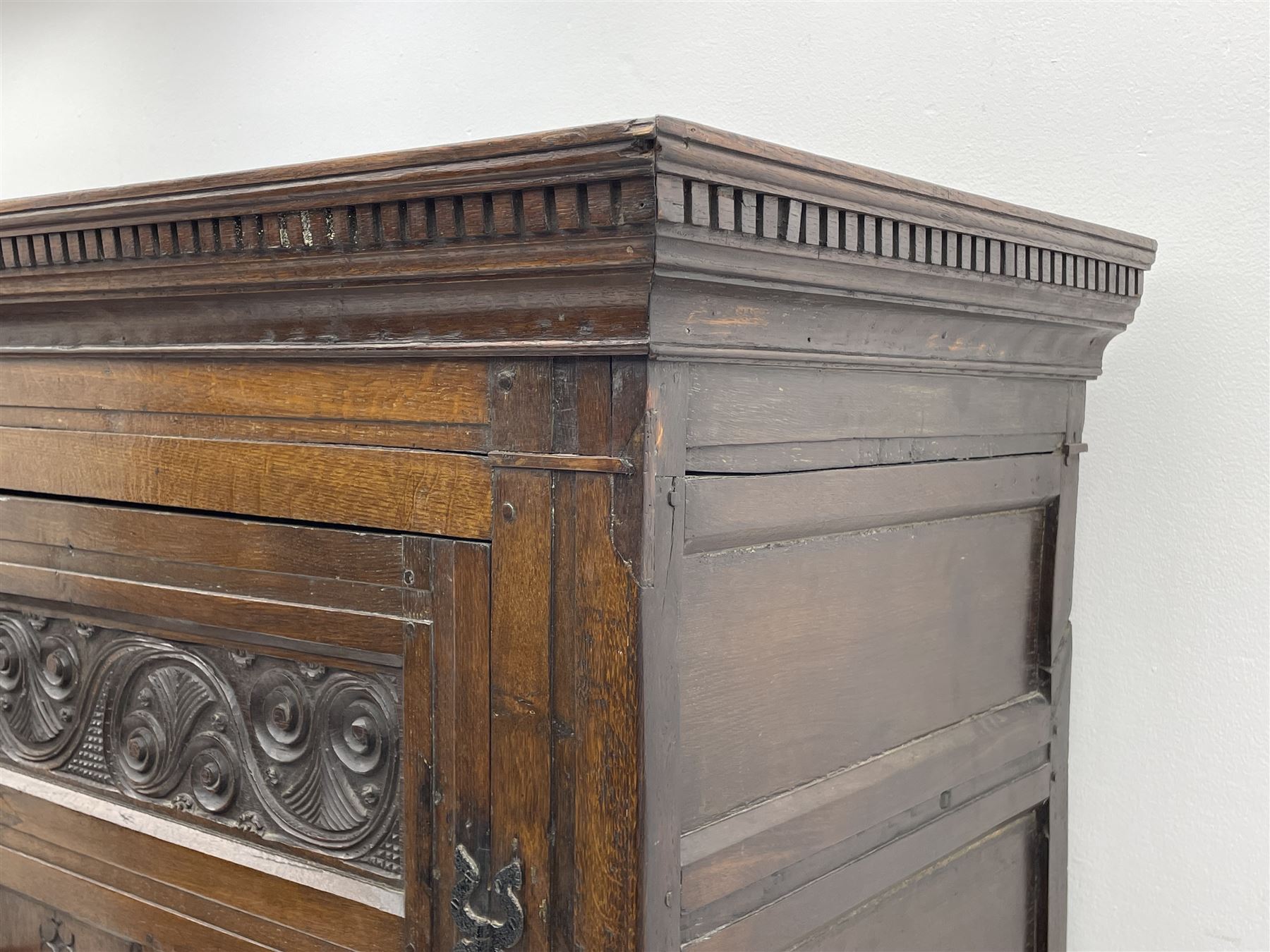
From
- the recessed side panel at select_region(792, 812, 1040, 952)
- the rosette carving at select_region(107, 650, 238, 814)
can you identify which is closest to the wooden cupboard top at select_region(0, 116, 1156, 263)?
the rosette carving at select_region(107, 650, 238, 814)

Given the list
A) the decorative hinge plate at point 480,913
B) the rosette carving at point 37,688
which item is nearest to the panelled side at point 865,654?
the decorative hinge plate at point 480,913

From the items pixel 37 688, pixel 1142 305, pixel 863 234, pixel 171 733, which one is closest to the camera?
pixel 863 234

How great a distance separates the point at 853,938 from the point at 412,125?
142cm

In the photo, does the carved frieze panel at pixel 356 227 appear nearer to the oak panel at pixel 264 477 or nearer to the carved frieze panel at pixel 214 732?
the oak panel at pixel 264 477

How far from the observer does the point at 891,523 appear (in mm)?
1023

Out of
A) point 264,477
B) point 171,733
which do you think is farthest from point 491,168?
point 171,733

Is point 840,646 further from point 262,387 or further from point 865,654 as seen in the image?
point 262,387

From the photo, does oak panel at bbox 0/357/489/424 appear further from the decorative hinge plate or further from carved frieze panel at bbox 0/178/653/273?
the decorative hinge plate

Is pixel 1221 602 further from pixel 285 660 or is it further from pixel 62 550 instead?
pixel 62 550

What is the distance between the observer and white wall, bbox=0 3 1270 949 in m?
1.31

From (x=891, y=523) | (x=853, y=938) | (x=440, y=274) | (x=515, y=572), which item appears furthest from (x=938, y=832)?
(x=440, y=274)

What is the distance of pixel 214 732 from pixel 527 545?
0.39 metres

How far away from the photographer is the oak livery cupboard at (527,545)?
0.76m

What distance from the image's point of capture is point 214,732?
1.03m
